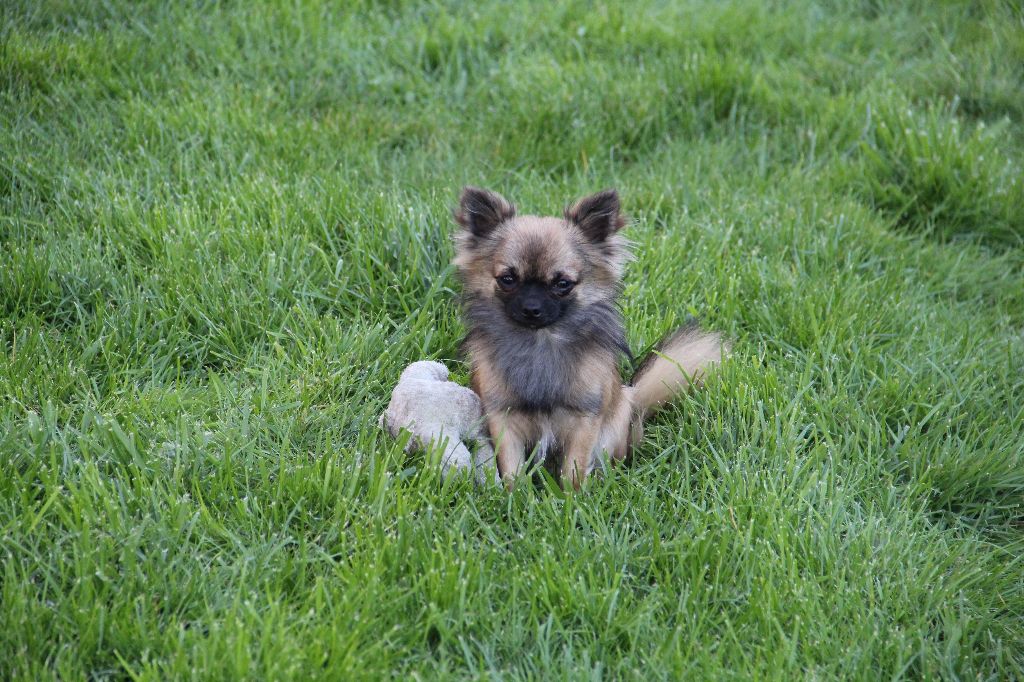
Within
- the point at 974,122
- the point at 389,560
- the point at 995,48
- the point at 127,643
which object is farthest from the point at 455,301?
the point at 995,48

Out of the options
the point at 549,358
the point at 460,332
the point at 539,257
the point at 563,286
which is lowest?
the point at 460,332

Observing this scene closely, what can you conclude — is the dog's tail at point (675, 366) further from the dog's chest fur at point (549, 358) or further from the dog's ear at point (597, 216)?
the dog's ear at point (597, 216)

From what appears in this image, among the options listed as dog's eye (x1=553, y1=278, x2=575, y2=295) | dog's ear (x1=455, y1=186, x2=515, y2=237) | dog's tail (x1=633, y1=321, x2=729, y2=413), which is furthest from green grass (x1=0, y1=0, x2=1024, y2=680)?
dog's eye (x1=553, y1=278, x2=575, y2=295)

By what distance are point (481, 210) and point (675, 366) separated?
3.39 ft

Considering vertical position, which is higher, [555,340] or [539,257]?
[539,257]

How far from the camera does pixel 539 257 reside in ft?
12.4

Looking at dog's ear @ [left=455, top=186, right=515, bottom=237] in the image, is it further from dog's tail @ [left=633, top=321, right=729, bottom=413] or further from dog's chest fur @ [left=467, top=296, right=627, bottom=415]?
dog's tail @ [left=633, top=321, right=729, bottom=413]

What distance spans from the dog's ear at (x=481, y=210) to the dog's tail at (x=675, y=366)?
33.9 inches

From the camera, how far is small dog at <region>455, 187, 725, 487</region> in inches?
147

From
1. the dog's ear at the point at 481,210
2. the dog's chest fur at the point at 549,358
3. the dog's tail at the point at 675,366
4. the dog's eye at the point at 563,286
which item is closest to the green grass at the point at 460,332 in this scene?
the dog's tail at the point at 675,366

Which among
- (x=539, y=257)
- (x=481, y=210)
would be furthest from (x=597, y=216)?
(x=481, y=210)

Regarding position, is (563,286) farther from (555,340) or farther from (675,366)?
(675,366)

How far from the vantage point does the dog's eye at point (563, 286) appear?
3789mm

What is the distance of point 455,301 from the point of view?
4426 millimetres
